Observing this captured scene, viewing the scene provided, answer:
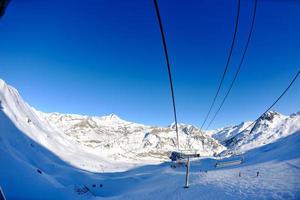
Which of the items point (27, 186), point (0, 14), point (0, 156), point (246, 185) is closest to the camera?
point (0, 14)

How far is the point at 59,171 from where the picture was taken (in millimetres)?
68312

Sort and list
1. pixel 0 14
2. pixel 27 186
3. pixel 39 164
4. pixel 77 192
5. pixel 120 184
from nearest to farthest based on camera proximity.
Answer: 1. pixel 0 14
2. pixel 27 186
3. pixel 77 192
4. pixel 39 164
5. pixel 120 184

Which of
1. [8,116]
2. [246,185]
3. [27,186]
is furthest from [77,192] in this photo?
[8,116]

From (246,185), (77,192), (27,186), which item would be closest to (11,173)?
(27,186)

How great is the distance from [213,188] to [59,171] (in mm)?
52900

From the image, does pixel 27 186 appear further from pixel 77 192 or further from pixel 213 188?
pixel 213 188

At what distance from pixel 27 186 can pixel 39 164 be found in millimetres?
27626

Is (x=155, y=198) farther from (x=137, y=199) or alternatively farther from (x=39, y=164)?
(x=39, y=164)

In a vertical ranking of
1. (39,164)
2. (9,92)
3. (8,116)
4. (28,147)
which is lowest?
(39,164)

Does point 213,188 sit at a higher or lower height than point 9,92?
lower

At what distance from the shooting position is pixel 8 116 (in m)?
72.8

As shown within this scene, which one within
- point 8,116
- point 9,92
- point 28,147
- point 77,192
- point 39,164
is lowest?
point 77,192

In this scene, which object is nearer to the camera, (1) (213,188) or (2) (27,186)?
(1) (213,188)

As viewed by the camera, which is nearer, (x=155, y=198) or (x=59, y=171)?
(x=155, y=198)
